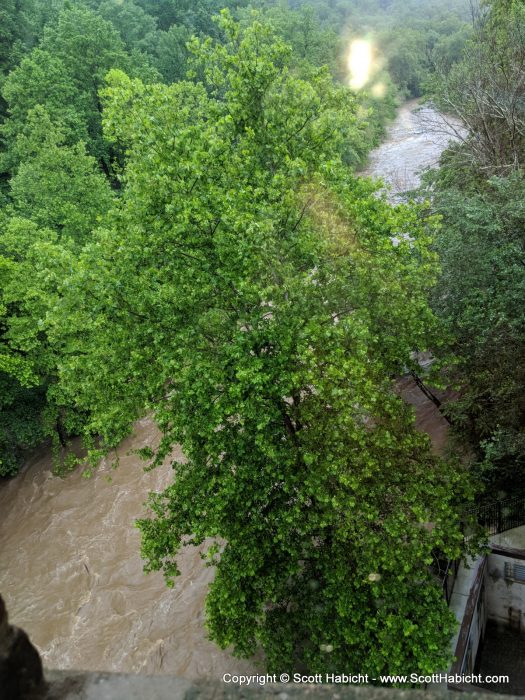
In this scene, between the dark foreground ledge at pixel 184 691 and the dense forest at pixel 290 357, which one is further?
the dense forest at pixel 290 357

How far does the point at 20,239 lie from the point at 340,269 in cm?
1552

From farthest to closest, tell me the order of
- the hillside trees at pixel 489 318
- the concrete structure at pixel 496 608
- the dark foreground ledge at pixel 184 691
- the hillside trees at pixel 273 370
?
the hillside trees at pixel 489 318 → the concrete structure at pixel 496 608 → the hillside trees at pixel 273 370 → the dark foreground ledge at pixel 184 691

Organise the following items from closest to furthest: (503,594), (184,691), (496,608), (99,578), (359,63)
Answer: (184,691) → (503,594) → (496,608) → (99,578) → (359,63)

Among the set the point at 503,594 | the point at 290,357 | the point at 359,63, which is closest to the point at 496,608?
the point at 503,594

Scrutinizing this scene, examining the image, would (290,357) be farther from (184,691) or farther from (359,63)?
(359,63)

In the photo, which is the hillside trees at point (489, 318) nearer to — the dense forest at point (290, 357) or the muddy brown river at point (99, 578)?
the dense forest at point (290, 357)

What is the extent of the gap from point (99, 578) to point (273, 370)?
12.1m

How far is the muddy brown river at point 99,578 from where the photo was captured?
14578 mm

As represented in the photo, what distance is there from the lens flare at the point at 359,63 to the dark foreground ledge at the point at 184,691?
6461 centimetres

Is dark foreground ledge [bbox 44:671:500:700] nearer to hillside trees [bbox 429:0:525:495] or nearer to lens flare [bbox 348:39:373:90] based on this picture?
hillside trees [bbox 429:0:525:495]

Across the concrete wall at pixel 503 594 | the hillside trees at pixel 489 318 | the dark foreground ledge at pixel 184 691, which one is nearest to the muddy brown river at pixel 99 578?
the hillside trees at pixel 489 318

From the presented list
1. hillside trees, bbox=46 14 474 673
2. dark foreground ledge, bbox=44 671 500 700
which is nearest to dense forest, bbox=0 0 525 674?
hillside trees, bbox=46 14 474 673

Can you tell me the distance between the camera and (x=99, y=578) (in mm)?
17344

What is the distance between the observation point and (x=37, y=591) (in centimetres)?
1725
